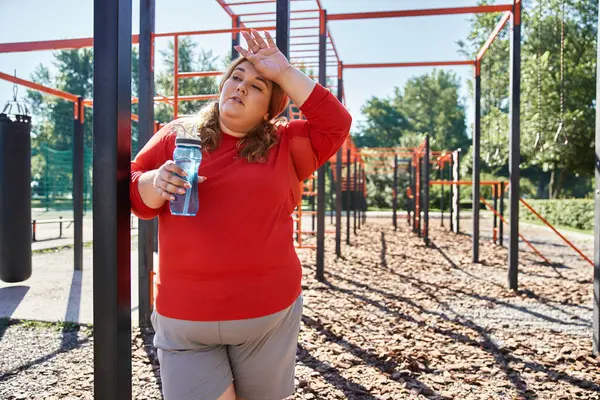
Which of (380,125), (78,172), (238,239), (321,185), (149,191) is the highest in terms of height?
(380,125)

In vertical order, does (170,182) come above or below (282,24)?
below

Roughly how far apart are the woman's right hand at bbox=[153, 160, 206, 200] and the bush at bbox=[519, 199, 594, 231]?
18.6 metres

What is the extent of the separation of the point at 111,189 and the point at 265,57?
641 mm

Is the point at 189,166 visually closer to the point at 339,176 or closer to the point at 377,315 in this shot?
the point at 377,315

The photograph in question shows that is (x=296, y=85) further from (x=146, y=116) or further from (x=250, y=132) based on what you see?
(x=146, y=116)

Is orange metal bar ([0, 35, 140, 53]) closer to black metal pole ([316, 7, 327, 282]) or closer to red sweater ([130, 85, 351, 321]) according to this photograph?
black metal pole ([316, 7, 327, 282])

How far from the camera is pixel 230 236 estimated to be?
1497 millimetres

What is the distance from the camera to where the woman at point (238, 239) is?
149 cm

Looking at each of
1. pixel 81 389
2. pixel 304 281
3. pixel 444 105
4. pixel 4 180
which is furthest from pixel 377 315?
pixel 444 105

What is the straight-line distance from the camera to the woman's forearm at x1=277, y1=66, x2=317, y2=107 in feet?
5.25

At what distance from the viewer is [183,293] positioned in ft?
4.90

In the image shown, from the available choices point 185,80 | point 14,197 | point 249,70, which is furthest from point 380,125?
point 249,70

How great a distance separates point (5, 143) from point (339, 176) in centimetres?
501

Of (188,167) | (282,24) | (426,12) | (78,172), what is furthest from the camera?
(78,172)
